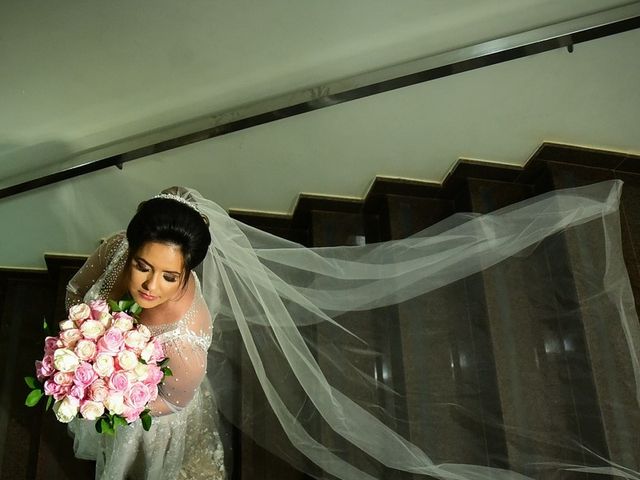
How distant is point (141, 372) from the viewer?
5.76ft

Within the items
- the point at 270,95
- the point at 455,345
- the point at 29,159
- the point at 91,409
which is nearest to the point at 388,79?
the point at 270,95

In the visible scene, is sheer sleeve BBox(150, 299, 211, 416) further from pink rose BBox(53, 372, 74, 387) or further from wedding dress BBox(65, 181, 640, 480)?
pink rose BBox(53, 372, 74, 387)

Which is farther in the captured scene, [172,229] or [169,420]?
[169,420]

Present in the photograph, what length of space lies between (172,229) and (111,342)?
1.21 ft

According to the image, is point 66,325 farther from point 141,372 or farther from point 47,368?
point 141,372

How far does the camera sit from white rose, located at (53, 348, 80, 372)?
1.69 meters

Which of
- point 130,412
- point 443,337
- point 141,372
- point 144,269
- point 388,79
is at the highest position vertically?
point 388,79

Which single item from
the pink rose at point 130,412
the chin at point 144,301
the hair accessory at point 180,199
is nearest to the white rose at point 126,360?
the pink rose at point 130,412

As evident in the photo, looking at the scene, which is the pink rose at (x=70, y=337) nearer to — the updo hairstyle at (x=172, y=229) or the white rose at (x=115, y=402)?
the white rose at (x=115, y=402)

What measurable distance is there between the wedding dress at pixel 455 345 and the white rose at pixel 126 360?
1.28ft

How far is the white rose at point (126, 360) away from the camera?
68.0 inches

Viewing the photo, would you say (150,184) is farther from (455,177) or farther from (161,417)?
(455,177)

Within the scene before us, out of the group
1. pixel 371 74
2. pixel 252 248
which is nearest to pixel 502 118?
pixel 371 74

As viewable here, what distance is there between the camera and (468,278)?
77.1 inches
